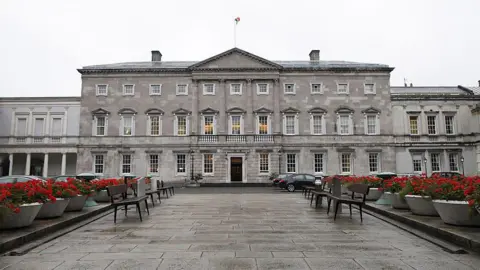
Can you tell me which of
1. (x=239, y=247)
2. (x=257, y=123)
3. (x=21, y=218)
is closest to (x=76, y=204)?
(x=21, y=218)

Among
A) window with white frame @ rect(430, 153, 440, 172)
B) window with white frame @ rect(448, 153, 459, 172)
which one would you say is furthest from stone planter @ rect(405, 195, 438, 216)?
window with white frame @ rect(448, 153, 459, 172)

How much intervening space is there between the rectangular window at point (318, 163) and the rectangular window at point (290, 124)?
3646 mm

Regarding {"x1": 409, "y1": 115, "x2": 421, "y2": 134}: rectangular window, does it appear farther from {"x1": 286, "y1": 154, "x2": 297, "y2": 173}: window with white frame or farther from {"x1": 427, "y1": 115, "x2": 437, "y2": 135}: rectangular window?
{"x1": 286, "y1": 154, "x2": 297, "y2": 173}: window with white frame

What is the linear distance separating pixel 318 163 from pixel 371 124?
292 inches

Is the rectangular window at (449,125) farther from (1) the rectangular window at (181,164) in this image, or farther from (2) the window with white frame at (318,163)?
(1) the rectangular window at (181,164)

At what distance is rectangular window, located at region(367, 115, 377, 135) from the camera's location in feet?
128

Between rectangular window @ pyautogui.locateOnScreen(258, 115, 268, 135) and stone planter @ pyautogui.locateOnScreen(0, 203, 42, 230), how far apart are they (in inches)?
1217

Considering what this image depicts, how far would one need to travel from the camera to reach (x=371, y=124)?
1539 inches

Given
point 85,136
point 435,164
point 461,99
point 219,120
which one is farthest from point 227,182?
point 461,99

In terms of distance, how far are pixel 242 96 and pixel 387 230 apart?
30825mm

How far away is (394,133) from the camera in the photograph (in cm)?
3950

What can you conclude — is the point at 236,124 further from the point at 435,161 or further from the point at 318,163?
the point at 435,161

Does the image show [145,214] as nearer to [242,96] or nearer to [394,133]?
[242,96]

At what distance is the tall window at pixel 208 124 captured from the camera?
38.8 m
